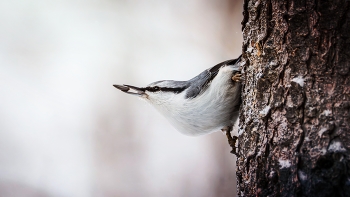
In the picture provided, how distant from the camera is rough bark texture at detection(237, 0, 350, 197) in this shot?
0.94m

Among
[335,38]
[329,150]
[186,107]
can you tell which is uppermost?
[335,38]

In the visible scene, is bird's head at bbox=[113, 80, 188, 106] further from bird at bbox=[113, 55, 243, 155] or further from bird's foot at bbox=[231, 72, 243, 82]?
bird's foot at bbox=[231, 72, 243, 82]

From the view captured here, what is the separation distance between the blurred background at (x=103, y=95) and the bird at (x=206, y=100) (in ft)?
3.79

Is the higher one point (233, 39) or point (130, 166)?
point (233, 39)

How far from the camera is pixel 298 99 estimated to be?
1006 millimetres

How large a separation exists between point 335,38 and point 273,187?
1.66 ft

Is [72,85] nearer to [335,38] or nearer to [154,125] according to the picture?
[154,125]

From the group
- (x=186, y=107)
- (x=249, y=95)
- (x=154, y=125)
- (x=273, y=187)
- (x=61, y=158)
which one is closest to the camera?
(x=273, y=187)

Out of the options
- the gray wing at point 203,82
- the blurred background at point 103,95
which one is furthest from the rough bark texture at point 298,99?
the blurred background at point 103,95

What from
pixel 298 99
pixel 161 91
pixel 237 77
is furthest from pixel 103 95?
pixel 298 99

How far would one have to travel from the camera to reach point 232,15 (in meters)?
2.90

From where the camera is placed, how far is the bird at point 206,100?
4.34 ft

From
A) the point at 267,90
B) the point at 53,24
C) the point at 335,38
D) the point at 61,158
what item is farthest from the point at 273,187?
the point at 53,24

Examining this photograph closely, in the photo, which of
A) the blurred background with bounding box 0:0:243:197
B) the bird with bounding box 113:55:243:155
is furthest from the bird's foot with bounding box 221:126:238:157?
the blurred background with bounding box 0:0:243:197
